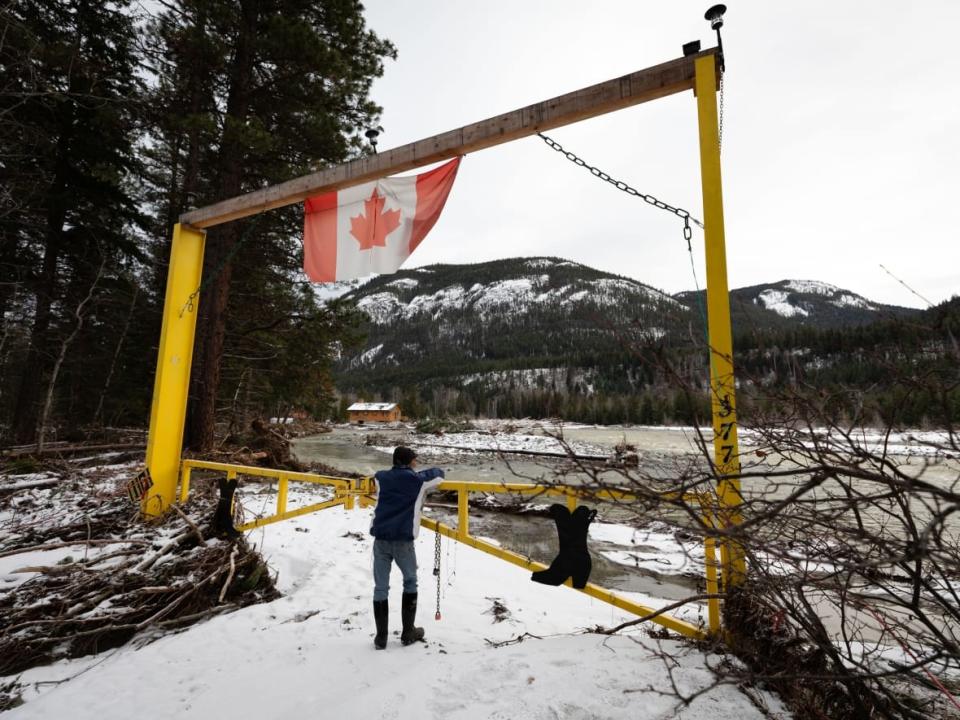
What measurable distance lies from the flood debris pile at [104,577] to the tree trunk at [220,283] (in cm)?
317

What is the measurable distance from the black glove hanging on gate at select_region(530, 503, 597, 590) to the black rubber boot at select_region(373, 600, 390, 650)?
1252 millimetres

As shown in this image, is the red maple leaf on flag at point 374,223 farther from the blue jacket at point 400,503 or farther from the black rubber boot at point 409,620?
the black rubber boot at point 409,620

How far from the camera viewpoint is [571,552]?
326 centimetres

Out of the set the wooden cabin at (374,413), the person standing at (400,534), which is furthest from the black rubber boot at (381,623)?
the wooden cabin at (374,413)

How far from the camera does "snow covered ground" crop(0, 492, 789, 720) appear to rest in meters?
2.59

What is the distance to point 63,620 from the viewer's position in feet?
12.1

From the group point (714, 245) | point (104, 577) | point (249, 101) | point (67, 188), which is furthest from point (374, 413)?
point (714, 245)

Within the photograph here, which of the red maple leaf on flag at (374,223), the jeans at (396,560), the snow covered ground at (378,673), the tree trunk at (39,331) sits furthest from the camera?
the tree trunk at (39,331)

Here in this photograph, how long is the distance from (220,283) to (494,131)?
748cm

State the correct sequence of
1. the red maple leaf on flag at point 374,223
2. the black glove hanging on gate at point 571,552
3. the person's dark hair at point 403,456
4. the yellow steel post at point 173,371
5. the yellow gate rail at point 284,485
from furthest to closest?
1. the yellow steel post at point 173,371
2. the red maple leaf on flag at point 374,223
3. the yellow gate rail at point 284,485
4. the person's dark hair at point 403,456
5. the black glove hanging on gate at point 571,552

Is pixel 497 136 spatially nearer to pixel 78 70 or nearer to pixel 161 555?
pixel 161 555

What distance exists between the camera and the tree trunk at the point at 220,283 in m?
9.42

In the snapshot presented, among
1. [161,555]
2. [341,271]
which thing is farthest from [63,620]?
[341,271]

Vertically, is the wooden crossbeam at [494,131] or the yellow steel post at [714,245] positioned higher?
the wooden crossbeam at [494,131]
